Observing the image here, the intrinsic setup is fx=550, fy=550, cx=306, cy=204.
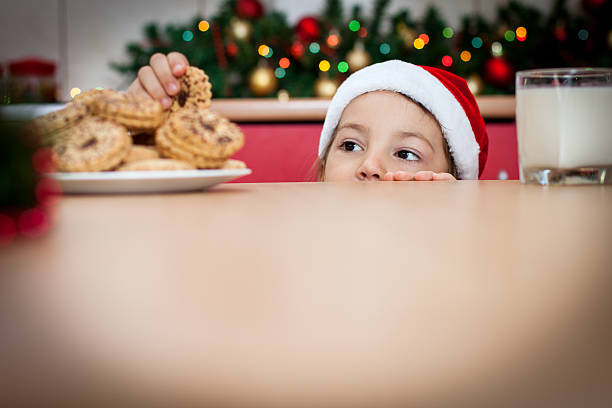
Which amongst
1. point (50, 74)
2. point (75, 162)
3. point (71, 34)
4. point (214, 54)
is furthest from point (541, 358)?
point (71, 34)

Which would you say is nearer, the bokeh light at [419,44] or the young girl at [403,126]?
the young girl at [403,126]

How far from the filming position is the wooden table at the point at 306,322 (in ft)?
0.54

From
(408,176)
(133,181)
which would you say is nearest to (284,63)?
(408,176)

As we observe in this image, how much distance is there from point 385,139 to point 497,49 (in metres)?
1.71

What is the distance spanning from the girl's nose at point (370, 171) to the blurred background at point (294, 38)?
1.41 m

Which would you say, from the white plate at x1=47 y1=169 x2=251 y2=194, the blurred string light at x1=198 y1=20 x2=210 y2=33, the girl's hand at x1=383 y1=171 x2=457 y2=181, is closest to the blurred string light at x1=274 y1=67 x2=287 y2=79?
the blurred string light at x1=198 y1=20 x2=210 y2=33

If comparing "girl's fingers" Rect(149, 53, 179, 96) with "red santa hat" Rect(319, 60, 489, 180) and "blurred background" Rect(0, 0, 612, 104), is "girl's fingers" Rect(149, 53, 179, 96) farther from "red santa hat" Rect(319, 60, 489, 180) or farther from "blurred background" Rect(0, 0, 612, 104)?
"blurred background" Rect(0, 0, 612, 104)

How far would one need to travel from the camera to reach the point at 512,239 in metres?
0.23

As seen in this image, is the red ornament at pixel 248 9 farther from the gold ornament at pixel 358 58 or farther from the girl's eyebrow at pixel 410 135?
the girl's eyebrow at pixel 410 135

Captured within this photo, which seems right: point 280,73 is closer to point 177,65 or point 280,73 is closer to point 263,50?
point 263,50

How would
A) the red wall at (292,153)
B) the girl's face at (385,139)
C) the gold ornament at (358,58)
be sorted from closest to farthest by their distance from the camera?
the girl's face at (385,139) < the red wall at (292,153) < the gold ornament at (358,58)

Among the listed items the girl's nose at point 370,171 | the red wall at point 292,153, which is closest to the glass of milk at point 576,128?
the girl's nose at point 370,171

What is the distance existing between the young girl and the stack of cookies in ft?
2.01

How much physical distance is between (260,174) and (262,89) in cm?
74
